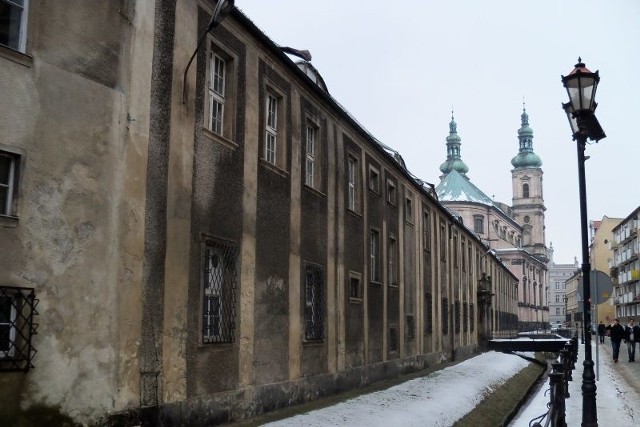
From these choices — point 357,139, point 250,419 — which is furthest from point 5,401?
point 357,139

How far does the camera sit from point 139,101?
30.5 feet

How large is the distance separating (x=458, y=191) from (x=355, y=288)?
8120 cm

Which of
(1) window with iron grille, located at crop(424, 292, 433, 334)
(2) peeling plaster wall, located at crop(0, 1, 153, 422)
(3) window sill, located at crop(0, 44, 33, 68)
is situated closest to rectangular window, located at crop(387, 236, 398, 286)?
(1) window with iron grille, located at crop(424, 292, 433, 334)

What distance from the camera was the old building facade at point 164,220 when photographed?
781 cm

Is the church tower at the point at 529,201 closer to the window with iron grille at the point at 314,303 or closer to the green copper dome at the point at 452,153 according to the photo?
the green copper dome at the point at 452,153

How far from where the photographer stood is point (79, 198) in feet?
27.4

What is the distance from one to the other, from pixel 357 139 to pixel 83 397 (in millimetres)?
12134

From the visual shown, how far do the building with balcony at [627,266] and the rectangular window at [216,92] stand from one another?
73.3 meters

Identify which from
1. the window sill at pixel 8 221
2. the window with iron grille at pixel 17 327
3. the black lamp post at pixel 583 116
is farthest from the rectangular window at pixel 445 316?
the window sill at pixel 8 221

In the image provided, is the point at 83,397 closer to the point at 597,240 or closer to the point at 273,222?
the point at 273,222

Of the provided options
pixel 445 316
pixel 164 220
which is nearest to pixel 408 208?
pixel 445 316

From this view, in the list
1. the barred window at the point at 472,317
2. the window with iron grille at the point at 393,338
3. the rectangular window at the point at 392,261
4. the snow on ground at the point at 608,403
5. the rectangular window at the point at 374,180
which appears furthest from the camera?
the barred window at the point at 472,317

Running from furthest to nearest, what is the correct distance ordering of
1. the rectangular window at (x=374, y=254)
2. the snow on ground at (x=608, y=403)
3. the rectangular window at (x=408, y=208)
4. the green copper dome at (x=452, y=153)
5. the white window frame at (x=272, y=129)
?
the green copper dome at (x=452, y=153)
the rectangular window at (x=408, y=208)
the rectangular window at (x=374, y=254)
the white window frame at (x=272, y=129)
the snow on ground at (x=608, y=403)

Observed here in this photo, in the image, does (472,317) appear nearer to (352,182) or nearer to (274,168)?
(352,182)
